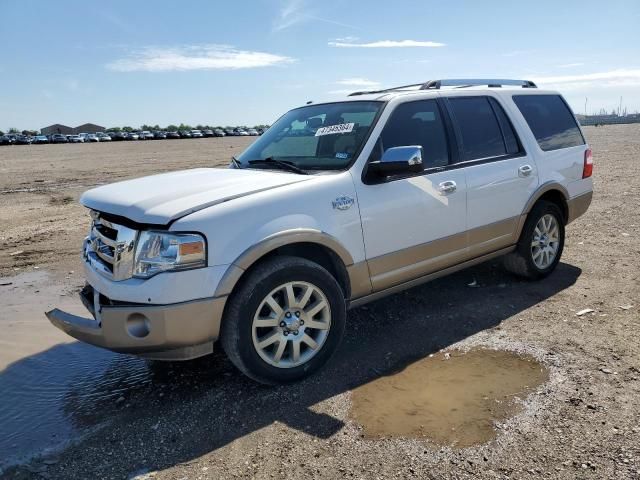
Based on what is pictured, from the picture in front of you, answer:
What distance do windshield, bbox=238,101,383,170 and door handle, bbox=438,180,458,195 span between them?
780 mm

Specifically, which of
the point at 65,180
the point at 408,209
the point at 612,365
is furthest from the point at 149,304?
the point at 65,180

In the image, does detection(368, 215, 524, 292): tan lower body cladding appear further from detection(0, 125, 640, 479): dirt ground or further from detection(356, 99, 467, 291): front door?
detection(0, 125, 640, 479): dirt ground

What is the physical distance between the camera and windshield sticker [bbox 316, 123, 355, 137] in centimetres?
421

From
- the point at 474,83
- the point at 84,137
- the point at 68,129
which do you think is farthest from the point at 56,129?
the point at 474,83

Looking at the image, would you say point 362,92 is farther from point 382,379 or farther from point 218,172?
point 382,379

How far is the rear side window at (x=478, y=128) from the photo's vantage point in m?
4.64

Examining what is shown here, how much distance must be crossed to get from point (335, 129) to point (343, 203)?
2.82ft

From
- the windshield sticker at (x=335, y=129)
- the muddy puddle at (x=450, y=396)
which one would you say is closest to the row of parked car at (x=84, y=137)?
the windshield sticker at (x=335, y=129)

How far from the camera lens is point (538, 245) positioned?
545 cm

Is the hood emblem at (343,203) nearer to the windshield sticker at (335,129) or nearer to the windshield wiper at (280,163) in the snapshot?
the windshield wiper at (280,163)

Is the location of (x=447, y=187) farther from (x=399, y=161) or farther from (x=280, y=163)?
(x=280, y=163)

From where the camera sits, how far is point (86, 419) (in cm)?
329

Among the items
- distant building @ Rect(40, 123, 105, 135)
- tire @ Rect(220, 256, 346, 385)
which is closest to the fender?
tire @ Rect(220, 256, 346, 385)

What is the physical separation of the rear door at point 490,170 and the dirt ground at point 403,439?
70cm
